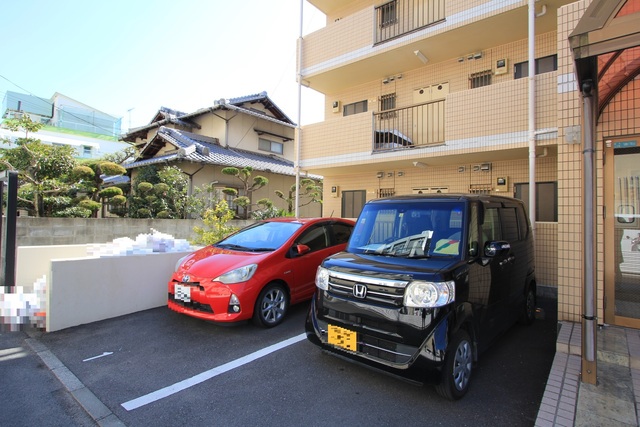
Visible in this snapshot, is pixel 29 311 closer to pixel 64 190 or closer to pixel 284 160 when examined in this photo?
pixel 64 190

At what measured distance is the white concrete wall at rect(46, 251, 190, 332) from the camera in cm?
454

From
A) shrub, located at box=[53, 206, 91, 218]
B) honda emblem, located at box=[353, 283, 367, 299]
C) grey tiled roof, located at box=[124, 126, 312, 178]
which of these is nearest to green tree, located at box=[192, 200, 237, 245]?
shrub, located at box=[53, 206, 91, 218]

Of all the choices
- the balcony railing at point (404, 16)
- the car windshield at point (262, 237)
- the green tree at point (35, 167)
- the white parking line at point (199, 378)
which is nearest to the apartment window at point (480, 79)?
the balcony railing at point (404, 16)

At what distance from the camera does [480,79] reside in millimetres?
8156

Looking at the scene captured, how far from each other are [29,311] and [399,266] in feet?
16.7

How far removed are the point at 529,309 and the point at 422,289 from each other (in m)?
2.97

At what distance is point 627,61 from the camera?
10.3 feet

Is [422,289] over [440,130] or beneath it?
beneath

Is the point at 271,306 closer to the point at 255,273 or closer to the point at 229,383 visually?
the point at 255,273

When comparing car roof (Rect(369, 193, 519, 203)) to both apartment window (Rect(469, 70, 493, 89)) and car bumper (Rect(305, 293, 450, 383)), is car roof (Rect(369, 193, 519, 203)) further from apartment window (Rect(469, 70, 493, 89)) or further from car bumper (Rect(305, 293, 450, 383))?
apartment window (Rect(469, 70, 493, 89))

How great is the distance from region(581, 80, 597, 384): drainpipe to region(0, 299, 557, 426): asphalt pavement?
53 centimetres

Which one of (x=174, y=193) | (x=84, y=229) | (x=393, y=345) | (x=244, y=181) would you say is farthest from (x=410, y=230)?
(x=244, y=181)

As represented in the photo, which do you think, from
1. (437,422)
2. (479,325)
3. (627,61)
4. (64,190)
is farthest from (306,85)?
A: (437,422)

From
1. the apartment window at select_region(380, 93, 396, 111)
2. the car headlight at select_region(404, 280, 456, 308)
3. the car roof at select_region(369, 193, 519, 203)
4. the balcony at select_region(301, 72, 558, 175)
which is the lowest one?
the car headlight at select_region(404, 280, 456, 308)
